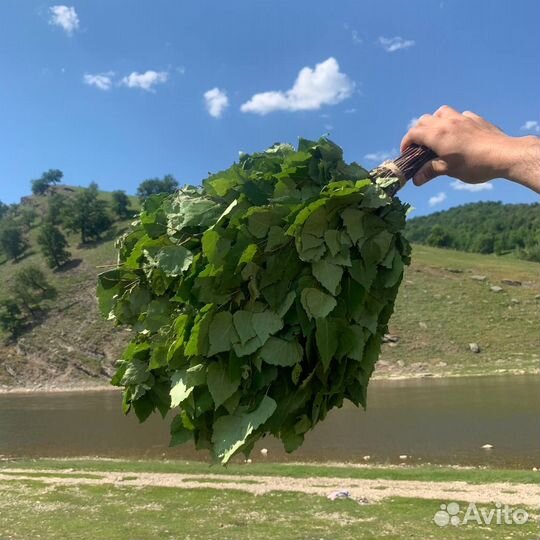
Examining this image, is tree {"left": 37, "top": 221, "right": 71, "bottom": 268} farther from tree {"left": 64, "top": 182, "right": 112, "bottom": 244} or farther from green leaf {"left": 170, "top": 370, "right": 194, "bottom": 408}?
green leaf {"left": 170, "top": 370, "right": 194, "bottom": 408}

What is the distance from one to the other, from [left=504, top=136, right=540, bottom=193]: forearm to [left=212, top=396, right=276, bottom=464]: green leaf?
4.52 ft

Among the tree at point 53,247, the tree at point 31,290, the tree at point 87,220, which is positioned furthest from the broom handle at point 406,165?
the tree at point 87,220

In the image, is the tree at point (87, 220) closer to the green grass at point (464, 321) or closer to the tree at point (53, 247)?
the tree at point (53, 247)

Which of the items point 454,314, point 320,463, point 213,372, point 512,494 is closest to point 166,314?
point 213,372

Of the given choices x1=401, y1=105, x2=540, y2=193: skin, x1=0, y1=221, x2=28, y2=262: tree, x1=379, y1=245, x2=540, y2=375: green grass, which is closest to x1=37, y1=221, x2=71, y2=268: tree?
x1=0, y1=221, x2=28, y2=262: tree

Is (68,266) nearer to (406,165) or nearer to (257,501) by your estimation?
(257,501)

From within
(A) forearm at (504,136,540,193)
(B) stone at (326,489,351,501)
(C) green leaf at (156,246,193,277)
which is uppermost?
(A) forearm at (504,136,540,193)

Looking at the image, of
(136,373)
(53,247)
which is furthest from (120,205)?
(136,373)

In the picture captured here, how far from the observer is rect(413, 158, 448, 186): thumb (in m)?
2.85

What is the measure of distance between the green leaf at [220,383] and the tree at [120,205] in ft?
315

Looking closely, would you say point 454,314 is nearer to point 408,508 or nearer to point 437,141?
point 408,508

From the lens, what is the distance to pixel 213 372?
Result: 2498 millimetres

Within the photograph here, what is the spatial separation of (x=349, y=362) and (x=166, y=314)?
0.89m

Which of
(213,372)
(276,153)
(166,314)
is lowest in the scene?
(213,372)
